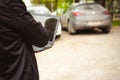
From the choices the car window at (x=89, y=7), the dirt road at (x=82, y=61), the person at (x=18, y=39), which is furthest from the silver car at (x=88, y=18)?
the person at (x=18, y=39)

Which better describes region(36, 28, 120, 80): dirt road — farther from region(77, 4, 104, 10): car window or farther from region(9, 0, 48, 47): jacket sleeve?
region(9, 0, 48, 47): jacket sleeve

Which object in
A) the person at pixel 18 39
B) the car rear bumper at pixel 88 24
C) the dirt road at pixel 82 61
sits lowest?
the car rear bumper at pixel 88 24

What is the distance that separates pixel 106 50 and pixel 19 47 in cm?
881

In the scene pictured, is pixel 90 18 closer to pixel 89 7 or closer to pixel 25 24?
pixel 89 7

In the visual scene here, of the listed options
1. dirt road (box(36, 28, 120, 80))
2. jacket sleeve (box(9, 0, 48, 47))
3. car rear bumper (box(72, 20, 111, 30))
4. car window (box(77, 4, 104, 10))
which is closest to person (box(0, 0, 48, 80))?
jacket sleeve (box(9, 0, 48, 47))

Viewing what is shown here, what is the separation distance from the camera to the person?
231 cm

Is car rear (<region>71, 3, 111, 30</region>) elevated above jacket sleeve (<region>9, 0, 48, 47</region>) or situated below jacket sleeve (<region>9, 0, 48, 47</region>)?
below

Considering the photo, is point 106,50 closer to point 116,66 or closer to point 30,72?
point 116,66

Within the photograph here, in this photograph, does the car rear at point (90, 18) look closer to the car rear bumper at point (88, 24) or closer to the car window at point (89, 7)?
the car rear bumper at point (88, 24)

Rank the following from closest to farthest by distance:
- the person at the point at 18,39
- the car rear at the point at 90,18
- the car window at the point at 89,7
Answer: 1. the person at the point at 18,39
2. the car rear at the point at 90,18
3. the car window at the point at 89,7

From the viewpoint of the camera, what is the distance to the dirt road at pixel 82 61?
7.63 m

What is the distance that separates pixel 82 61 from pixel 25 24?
23.0 ft

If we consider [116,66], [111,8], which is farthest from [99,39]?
[111,8]

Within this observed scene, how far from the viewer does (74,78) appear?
7.36 metres
